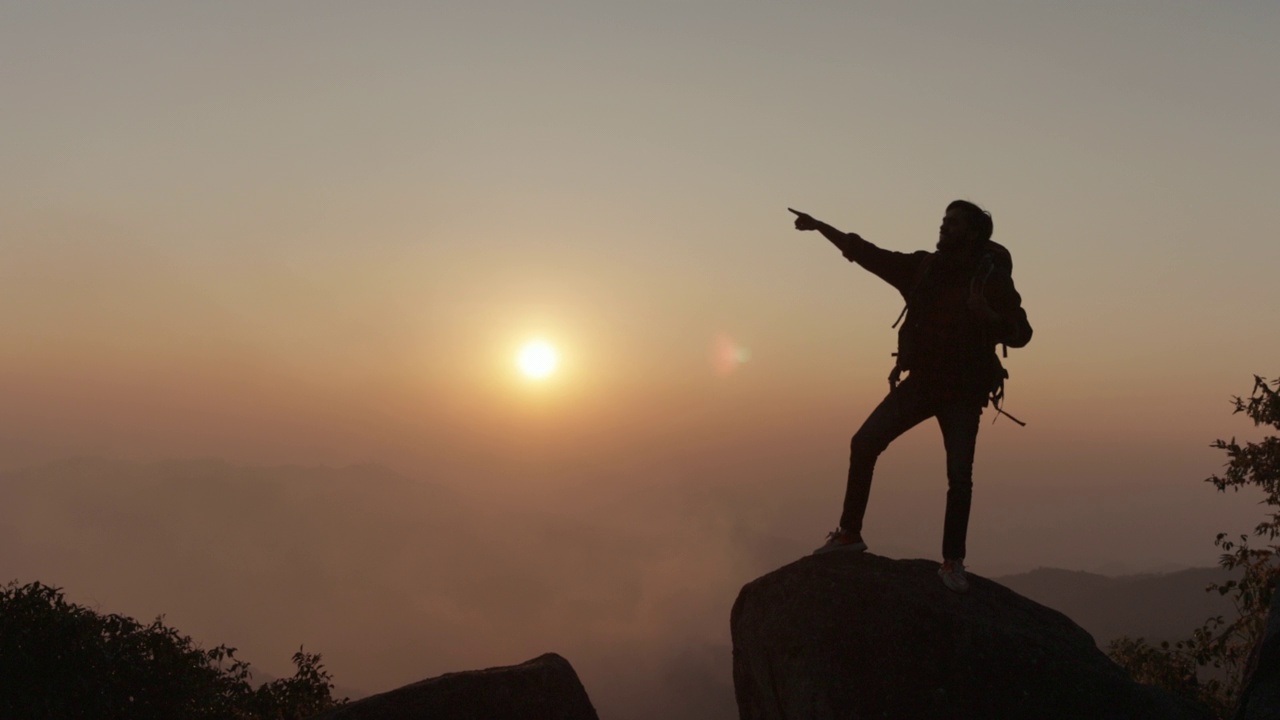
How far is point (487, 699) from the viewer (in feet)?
30.3

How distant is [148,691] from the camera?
63.7ft

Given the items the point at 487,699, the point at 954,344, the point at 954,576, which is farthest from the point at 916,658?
the point at 487,699

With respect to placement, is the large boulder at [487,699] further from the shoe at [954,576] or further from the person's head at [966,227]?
the person's head at [966,227]

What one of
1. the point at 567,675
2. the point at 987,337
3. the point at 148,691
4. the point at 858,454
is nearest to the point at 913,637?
the point at 858,454

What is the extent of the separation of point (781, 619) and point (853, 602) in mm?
697

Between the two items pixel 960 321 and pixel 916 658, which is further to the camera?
pixel 960 321

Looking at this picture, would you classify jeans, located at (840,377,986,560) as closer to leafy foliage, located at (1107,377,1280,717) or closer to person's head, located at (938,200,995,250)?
person's head, located at (938,200,995,250)

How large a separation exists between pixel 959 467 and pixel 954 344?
108 cm

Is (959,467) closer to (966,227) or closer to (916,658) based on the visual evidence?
(916,658)

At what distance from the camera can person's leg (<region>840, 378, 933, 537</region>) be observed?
8.35 m

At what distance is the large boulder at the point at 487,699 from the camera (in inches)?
349

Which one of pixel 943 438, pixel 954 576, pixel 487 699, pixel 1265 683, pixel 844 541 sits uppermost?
pixel 943 438

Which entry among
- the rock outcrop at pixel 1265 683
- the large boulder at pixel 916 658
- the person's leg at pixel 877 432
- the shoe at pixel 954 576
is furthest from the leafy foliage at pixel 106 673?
the rock outcrop at pixel 1265 683

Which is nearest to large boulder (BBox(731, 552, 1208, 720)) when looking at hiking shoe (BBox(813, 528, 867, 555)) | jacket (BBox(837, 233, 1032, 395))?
hiking shoe (BBox(813, 528, 867, 555))
